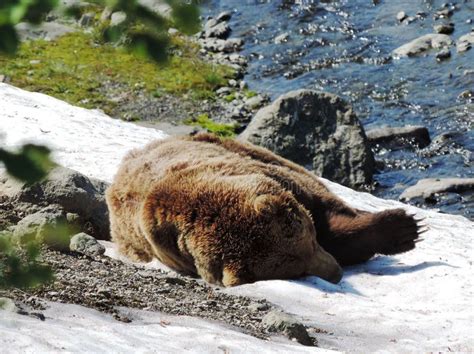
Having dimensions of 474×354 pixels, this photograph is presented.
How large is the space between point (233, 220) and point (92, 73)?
49.3 feet

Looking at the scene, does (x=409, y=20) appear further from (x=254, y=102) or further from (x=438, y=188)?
(x=438, y=188)

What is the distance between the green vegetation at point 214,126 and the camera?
19188mm

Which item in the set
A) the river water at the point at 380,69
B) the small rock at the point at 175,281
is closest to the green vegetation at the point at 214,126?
the river water at the point at 380,69

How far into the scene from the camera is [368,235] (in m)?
9.47

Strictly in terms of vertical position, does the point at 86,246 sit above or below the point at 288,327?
below

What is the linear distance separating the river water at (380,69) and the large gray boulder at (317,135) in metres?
0.59

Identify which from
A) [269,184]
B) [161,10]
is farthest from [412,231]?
[161,10]

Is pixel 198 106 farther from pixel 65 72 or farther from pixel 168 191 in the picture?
pixel 168 191

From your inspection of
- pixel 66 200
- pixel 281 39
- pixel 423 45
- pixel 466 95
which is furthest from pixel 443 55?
pixel 66 200

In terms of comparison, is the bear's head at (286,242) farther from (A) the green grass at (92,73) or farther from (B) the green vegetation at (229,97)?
(B) the green vegetation at (229,97)

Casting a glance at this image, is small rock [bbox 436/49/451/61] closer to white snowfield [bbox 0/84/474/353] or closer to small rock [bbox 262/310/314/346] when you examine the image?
white snowfield [bbox 0/84/474/353]

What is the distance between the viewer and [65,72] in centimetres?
2236

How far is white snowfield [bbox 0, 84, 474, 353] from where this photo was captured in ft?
18.6

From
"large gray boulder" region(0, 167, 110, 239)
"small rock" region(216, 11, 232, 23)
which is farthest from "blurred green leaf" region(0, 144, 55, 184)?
"small rock" region(216, 11, 232, 23)
